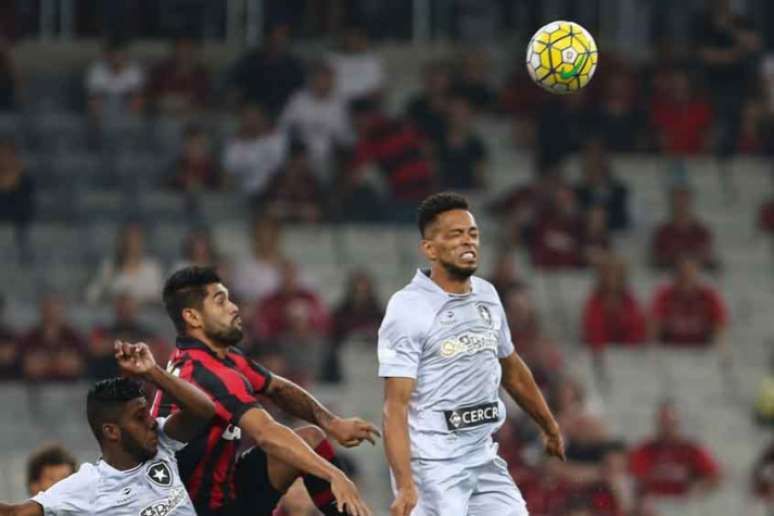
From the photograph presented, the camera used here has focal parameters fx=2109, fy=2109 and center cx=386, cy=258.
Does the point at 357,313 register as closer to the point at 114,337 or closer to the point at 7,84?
the point at 114,337

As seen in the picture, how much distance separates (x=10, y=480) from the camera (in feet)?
51.2

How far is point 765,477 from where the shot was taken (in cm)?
1658

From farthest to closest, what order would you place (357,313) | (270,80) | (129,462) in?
(270,80)
(357,313)
(129,462)

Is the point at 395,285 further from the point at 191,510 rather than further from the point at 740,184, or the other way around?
the point at 191,510

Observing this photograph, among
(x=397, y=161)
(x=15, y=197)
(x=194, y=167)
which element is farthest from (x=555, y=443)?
(x=194, y=167)

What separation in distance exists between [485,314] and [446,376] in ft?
1.24

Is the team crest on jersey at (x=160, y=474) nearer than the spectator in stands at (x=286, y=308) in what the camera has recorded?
Yes

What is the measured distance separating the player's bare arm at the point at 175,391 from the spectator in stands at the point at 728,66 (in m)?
12.0

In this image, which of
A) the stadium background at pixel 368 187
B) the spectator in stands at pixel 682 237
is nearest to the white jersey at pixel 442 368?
the stadium background at pixel 368 187

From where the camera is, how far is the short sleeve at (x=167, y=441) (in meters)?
9.38

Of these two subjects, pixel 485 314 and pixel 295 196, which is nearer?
pixel 485 314

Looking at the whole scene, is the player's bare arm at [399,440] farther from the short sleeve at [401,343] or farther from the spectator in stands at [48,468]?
the spectator in stands at [48,468]

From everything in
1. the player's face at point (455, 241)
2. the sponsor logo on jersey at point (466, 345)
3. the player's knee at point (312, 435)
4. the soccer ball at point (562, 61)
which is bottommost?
the player's knee at point (312, 435)

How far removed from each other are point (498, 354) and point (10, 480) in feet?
21.8
